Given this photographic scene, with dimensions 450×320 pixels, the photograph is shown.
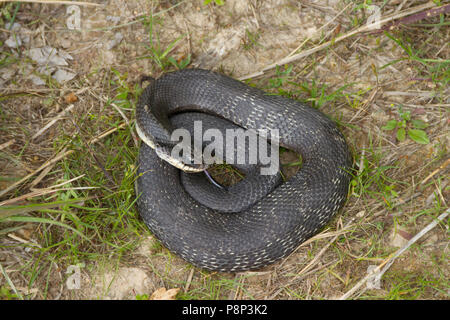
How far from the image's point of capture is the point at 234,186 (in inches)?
182

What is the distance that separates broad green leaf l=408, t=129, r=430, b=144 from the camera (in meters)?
4.42

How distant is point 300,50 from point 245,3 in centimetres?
95

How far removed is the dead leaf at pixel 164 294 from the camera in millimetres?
4105

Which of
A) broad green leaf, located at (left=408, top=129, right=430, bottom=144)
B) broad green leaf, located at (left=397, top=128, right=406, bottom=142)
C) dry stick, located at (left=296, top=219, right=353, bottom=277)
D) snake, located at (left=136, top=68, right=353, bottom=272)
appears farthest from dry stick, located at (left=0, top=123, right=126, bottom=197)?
broad green leaf, located at (left=408, top=129, right=430, bottom=144)

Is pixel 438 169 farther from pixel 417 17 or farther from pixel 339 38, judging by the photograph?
pixel 339 38

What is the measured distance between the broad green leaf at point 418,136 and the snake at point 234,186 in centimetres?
77

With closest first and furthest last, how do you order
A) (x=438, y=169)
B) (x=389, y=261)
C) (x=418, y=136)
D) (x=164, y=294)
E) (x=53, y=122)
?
(x=389, y=261) < (x=164, y=294) < (x=438, y=169) < (x=418, y=136) < (x=53, y=122)

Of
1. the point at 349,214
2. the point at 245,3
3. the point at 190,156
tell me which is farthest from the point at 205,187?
the point at 245,3

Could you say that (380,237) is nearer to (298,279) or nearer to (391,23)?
(298,279)

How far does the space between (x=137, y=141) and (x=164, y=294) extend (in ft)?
6.11

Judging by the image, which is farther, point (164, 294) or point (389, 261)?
point (164, 294)

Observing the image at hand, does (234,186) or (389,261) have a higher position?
(234,186)

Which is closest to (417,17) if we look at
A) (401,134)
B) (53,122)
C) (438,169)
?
(401,134)

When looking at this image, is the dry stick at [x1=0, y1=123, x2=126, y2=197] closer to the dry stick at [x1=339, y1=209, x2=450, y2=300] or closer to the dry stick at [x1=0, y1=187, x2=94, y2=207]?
the dry stick at [x1=0, y1=187, x2=94, y2=207]
